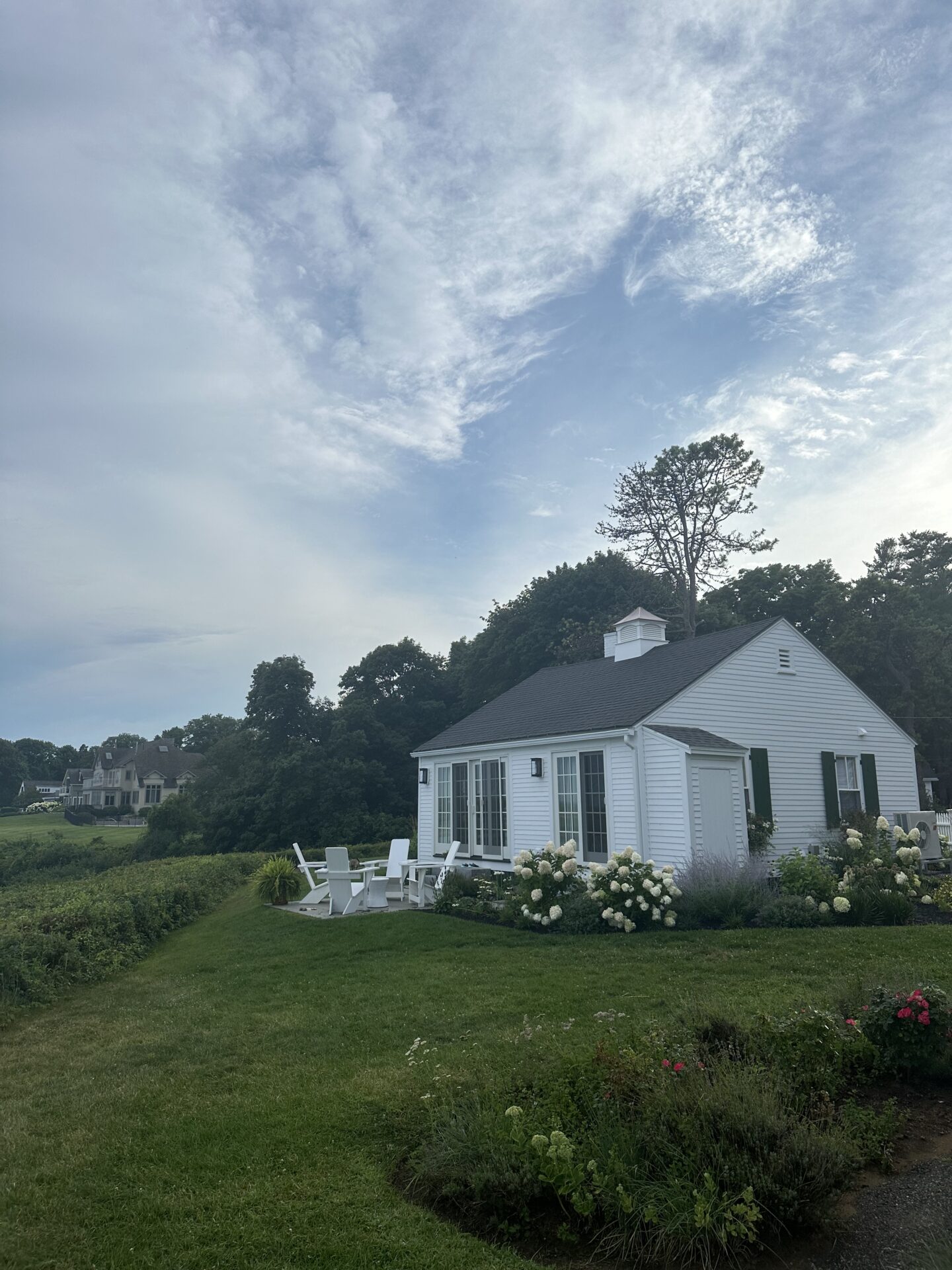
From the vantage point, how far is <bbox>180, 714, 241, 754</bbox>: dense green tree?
8175 cm

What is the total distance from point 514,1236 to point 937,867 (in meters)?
13.7

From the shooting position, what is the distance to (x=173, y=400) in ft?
44.1

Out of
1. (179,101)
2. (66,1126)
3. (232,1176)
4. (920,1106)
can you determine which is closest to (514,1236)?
(232,1176)

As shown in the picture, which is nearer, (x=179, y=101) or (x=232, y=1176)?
(x=232, y=1176)

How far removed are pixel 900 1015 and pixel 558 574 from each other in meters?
32.6

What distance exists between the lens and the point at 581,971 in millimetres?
7988

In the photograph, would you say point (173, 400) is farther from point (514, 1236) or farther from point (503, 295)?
point (514, 1236)

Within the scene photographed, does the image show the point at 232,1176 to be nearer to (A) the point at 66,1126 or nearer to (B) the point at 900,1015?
(A) the point at 66,1126

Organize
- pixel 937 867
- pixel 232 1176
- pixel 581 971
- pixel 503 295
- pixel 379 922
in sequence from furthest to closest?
pixel 937 867, pixel 503 295, pixel 379 922, pixel 581 971, pixel 232 1176

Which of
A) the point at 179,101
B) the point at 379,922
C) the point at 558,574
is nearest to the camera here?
the point at 179,101

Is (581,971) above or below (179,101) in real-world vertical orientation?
below

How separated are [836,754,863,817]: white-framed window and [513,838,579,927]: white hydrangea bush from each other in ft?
26.4

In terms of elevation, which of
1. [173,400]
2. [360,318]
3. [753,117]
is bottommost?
[173,400]

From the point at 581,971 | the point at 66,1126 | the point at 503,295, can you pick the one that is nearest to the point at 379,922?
the point at 581,971
